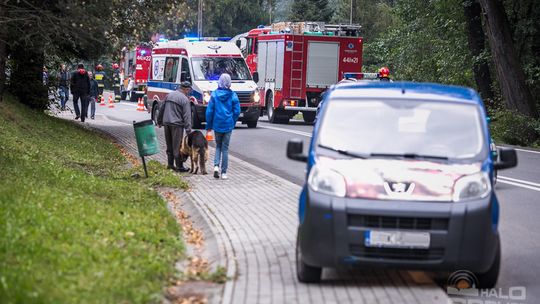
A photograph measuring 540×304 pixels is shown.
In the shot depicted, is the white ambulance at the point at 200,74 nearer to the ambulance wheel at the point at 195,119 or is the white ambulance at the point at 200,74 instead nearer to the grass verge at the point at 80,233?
the ambulance wheel at the point at 195,119

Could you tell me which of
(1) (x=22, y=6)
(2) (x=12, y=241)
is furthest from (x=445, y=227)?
(1) (x=22, y=6)

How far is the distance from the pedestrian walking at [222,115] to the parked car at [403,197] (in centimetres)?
799

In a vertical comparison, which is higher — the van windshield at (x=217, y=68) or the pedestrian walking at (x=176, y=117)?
the van windshield at (x=217, y=68)

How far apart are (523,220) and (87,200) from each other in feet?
18.2

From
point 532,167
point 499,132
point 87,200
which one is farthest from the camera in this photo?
point 499,132

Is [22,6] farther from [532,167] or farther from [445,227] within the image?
[445,227]

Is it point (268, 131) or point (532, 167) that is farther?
point (268, 131)

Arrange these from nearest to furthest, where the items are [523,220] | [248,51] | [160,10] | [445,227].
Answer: [445,227], [523,220], [160,10], [248,51]

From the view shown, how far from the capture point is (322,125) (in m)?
9.09

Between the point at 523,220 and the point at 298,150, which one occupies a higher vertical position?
the point at 298,150

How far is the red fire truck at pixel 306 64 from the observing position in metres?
35.7

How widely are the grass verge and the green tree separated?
53659mm

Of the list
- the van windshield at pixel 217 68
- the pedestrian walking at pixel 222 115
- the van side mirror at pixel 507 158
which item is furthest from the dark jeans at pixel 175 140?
the van windshield at pixel 217 68

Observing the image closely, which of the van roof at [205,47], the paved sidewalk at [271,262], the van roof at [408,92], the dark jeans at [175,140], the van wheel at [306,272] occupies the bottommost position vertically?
the paved sidewalk at [271,262]
